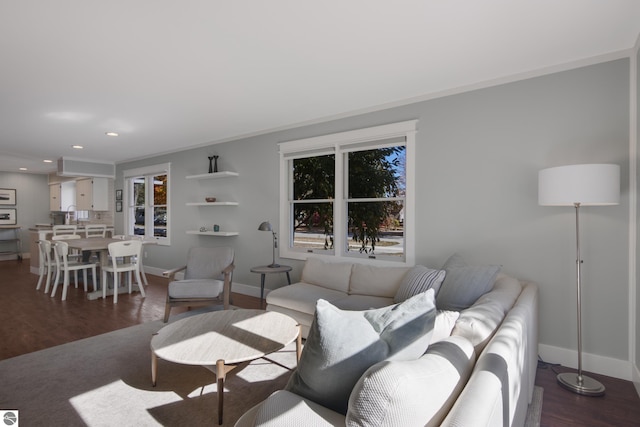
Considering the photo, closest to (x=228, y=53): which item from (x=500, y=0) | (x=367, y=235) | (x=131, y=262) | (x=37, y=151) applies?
(x=500, y=0)

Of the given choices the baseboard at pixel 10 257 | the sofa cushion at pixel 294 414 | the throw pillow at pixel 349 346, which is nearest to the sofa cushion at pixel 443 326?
the throw pillow at pixel 349 346

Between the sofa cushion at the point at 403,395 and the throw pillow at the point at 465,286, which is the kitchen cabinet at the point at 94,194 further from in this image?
the sofa cushion at the point at 403,395

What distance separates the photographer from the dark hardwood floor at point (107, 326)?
2.21 meters

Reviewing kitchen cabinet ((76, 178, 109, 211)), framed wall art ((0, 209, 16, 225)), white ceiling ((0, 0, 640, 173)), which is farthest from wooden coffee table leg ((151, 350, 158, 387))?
framed wall art ((0, 209, 16, 225))

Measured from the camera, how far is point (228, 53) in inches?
105

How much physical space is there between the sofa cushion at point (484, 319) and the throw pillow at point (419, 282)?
0.53 meters

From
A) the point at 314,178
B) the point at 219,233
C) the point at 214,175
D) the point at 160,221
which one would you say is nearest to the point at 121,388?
the point at 219,233

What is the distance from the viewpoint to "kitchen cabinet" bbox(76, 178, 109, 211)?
7918 millimetres

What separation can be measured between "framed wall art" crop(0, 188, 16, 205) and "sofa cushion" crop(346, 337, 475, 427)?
12227 mm

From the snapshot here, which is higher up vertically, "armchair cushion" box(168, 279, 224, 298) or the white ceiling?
the white ceiling

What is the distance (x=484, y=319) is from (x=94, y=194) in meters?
8.80

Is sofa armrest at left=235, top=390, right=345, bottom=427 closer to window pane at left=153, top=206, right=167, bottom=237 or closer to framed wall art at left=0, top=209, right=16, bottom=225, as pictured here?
window pane at left=153, top=206, right=167, bottom=237

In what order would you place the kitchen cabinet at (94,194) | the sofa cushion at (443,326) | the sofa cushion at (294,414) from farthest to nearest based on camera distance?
the kitchen cabinet at (94,194) → the sofa cushion at (443,326) → the sofa cushion at (294,414)

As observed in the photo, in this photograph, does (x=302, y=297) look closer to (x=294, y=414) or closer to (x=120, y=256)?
(x=294, y=414)
